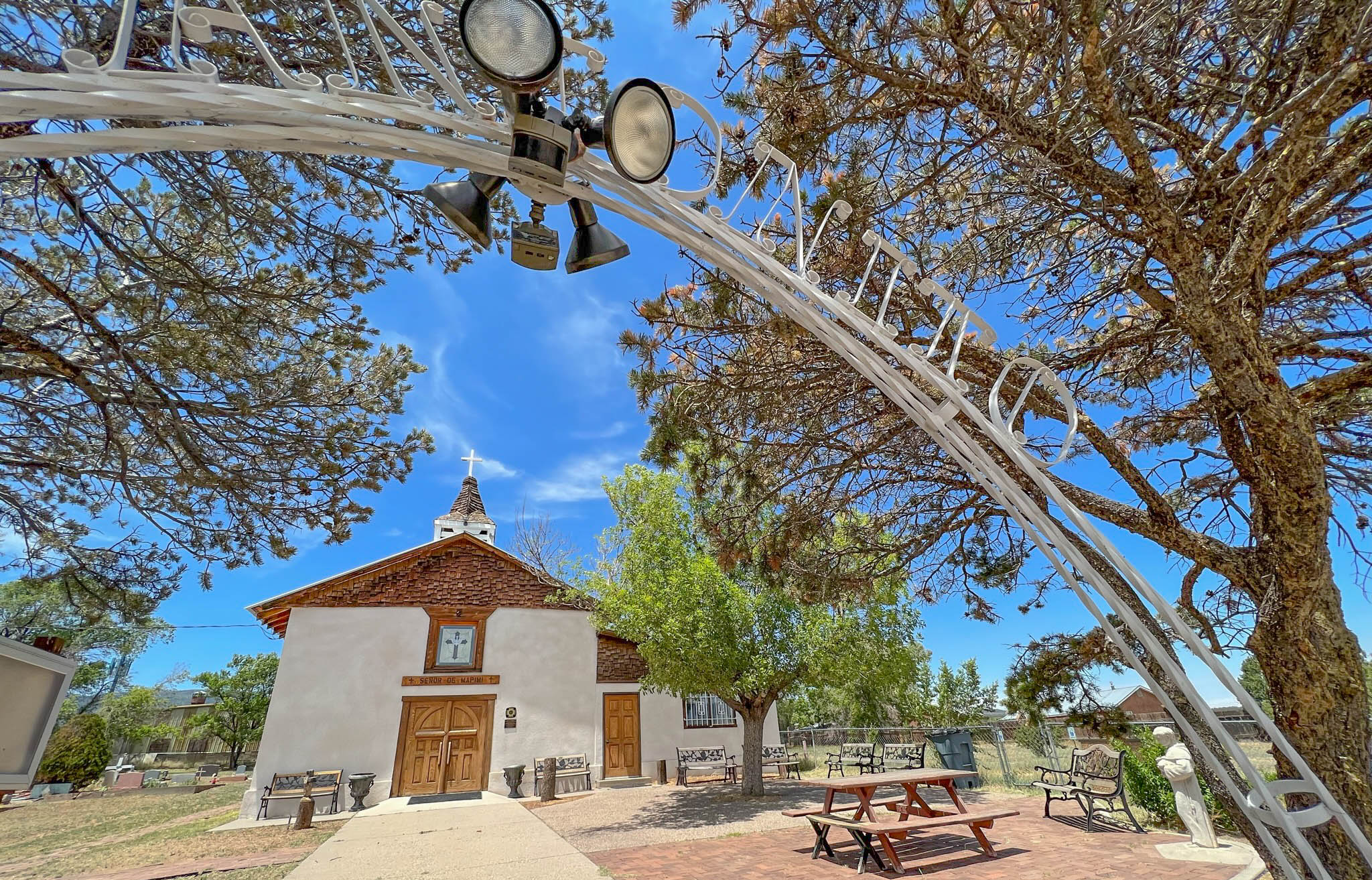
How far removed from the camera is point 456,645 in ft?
46.4

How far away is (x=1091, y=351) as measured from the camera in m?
4.23

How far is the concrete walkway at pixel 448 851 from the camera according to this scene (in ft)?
21.8

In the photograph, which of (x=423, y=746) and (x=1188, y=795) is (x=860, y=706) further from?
(x=1188, y=795)

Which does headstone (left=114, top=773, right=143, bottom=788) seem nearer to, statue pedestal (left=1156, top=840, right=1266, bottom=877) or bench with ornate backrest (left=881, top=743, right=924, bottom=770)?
bench with ornate backrest (left=881, top=743, right=924, bottom=770)

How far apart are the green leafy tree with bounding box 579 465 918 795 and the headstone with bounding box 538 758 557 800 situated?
291 cm

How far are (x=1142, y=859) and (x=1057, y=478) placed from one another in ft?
16.3

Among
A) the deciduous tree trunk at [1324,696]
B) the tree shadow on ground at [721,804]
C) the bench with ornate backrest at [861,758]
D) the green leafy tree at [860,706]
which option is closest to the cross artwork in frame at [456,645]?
the tree shadow on ground at [721,804]

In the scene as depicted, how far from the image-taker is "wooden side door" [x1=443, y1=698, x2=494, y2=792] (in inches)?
524

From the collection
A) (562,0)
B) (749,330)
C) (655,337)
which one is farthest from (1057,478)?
(562,0)

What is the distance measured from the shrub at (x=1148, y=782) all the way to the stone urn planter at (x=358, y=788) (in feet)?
42.9

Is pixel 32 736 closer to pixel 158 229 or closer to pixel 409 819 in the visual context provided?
pixel 158 229

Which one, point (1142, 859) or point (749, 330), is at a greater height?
point (749, 330)

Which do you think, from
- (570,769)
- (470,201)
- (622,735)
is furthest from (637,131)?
(622,735)

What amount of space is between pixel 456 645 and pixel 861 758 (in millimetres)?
9438
